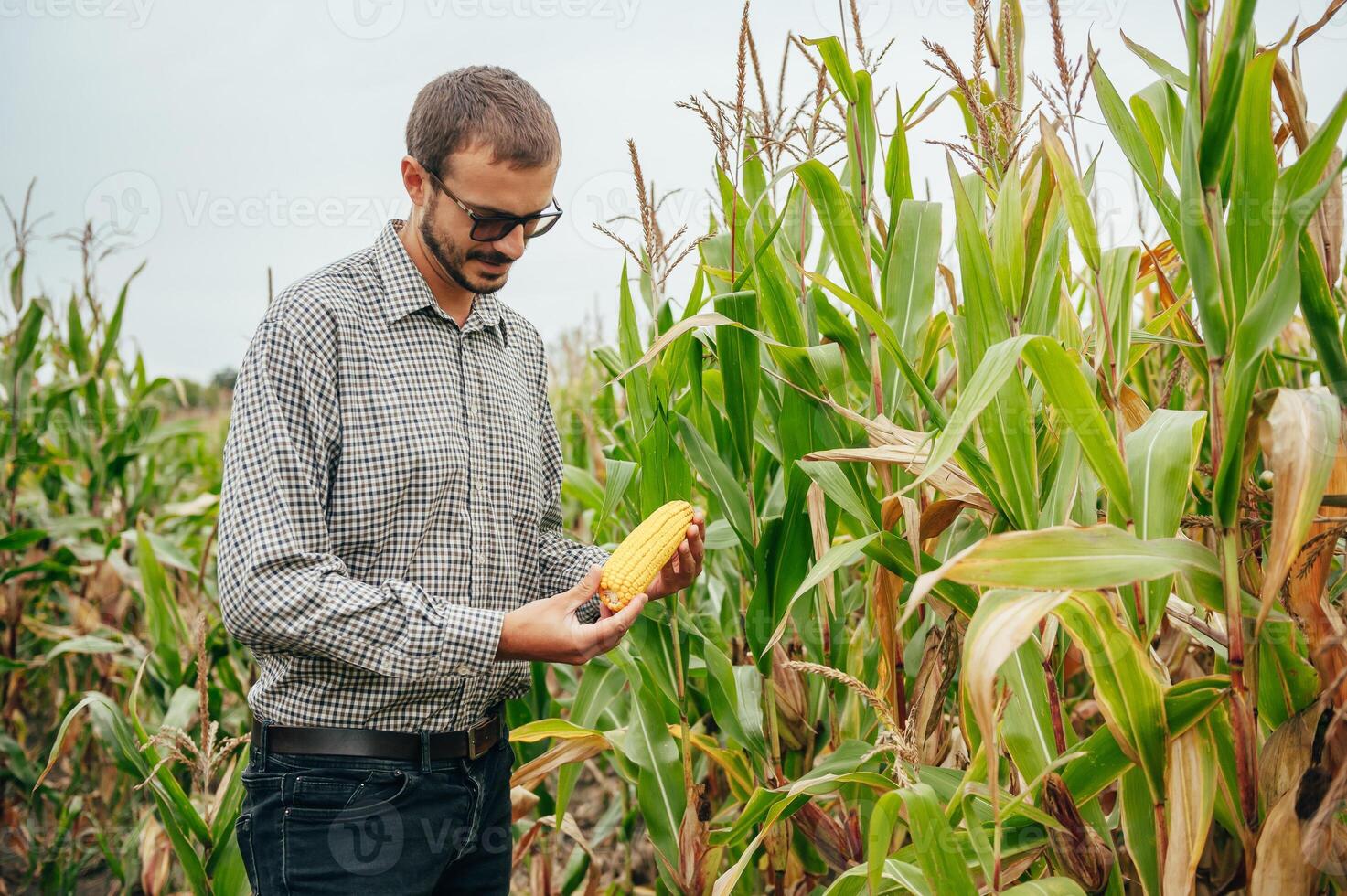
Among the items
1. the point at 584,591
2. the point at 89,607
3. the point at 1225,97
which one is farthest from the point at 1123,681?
the point at 89,607

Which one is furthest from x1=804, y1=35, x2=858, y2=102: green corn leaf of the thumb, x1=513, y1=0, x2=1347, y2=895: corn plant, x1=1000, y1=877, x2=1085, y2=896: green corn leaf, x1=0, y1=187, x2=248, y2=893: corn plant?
x1=0, y1=187, x2=248, y2=893: corn plant

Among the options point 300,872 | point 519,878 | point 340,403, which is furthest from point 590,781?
point 340,403

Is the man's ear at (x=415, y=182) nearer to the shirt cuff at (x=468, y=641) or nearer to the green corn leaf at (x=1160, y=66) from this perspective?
the shirt cuff at (x=468, y=641)

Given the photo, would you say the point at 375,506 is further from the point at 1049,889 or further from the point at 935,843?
the point at 1049,889

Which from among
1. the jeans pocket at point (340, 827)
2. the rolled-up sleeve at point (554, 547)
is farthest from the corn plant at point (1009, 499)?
the jeans pocket at point (340, 827)

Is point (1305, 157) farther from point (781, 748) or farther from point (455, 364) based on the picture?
point (781, 748)

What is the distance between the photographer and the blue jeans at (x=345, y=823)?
1.67 meters

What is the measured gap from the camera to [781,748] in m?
2.22

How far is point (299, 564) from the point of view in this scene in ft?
5.23

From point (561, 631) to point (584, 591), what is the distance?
93 mm

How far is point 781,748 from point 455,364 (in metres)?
1.14

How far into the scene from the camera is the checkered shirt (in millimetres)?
1593

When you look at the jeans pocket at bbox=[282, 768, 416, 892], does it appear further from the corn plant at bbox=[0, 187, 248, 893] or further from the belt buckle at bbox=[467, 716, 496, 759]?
the corn plant at bbox=[0, 187, 248, 893]

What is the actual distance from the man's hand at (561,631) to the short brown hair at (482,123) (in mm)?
784
